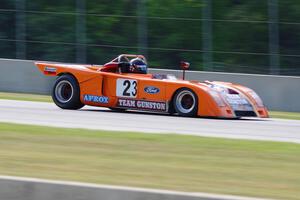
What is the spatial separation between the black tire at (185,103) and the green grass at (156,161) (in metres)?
4.54

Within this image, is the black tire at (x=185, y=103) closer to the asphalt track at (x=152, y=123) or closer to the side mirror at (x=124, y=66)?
the asphalt track at (x=152, y=123)

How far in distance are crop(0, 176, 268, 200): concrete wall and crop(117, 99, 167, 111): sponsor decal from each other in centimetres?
989

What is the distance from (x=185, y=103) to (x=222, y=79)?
20.7 ft

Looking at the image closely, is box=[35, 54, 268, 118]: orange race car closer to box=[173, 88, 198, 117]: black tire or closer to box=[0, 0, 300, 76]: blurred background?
box=[173, 88, 198, 117]: black tire

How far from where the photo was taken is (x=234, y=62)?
24.3 meters

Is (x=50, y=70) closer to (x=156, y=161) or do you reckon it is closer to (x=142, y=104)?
(x=142, y=104)

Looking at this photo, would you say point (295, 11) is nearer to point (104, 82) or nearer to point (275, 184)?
point (104, 82)

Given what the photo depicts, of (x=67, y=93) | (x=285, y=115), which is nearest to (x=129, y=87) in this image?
(x=67, y=93)

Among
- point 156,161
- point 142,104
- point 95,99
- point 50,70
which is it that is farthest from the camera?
point 50,70

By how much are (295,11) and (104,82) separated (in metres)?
8.48

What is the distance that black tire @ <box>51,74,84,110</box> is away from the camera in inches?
711

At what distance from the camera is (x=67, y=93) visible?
18.3m

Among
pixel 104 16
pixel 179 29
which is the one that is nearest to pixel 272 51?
pixel 179 29

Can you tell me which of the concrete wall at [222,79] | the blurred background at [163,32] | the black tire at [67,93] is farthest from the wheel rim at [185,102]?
the blurred background at [163,32]
